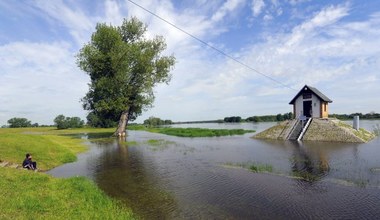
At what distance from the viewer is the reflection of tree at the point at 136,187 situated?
41.2ft

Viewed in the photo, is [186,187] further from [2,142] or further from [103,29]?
[103,29]

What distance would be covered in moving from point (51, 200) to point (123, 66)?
43059 mm

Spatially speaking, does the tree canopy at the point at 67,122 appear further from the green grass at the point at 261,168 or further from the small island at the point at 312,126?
the green grass at the point at 261,168

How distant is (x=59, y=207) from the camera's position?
11.2 meters

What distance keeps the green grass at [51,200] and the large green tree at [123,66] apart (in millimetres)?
38084

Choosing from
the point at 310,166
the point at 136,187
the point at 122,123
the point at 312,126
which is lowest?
the point at 136,187

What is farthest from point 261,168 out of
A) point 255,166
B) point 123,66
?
point 123,66

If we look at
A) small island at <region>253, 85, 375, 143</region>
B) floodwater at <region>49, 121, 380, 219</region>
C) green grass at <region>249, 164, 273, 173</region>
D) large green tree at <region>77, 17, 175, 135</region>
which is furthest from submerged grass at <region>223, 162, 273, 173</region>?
large green tree at <region>77, 17, 175, 135</region>

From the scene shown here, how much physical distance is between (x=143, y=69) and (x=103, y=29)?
34.2 ft

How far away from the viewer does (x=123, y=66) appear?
52.7 m

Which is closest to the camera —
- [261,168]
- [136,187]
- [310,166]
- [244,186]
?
[244,186]

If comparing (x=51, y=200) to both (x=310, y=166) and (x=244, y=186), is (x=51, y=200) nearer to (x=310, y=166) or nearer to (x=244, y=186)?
(x=244, y=186)

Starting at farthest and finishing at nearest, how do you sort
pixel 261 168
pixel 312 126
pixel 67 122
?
pixel 67 122
pixel 312 126
pixel 261 168

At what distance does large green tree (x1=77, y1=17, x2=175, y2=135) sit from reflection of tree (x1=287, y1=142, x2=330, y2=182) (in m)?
36.5
